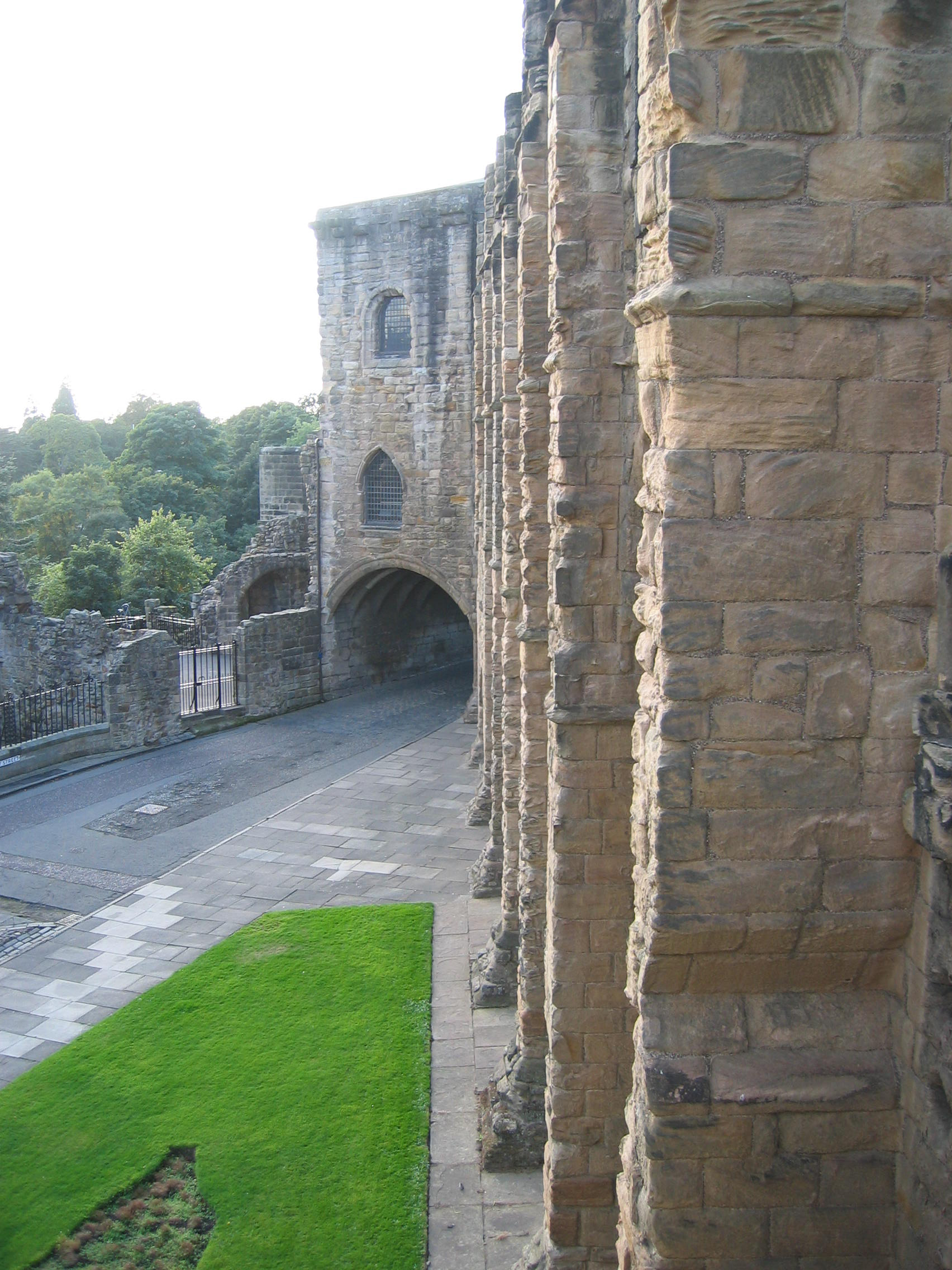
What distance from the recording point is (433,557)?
2152cm

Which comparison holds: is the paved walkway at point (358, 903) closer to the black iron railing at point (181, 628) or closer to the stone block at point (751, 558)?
the stone block at point (751, 558)

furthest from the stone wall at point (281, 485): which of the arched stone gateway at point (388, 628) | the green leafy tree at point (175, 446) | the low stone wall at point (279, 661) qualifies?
the green leafy tree at point (175, 446)

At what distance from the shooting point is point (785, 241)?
301cm

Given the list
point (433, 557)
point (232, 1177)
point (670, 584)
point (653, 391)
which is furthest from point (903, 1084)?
point (433, 557)

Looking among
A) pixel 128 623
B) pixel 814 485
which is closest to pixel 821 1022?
pixel 814 485

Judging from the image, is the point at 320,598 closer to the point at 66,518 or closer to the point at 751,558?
the point at 66,518

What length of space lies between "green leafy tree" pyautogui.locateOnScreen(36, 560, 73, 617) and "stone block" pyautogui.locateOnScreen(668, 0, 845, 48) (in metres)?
29.6

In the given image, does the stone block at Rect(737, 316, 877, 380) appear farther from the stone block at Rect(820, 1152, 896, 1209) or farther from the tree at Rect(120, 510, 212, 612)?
the tree at Rect(120, 510, 212, 612)

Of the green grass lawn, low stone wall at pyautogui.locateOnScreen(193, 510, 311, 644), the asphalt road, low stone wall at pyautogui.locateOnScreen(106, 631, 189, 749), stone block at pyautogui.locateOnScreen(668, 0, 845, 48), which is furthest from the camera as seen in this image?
low stone wall at pyautogui.locateOnScreen(193, 510, 311, 644)

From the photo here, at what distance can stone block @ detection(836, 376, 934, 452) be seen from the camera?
3.05 metres

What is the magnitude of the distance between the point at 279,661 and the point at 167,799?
243 inches

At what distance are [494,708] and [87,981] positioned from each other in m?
4.53

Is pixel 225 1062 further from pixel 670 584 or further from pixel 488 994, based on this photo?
pixel 670 584

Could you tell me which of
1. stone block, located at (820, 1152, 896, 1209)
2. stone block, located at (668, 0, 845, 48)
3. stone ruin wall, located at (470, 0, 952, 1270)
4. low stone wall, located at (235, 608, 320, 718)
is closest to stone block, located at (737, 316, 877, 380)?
stone ruin wall, located at (470, 0, 952, 1270)
